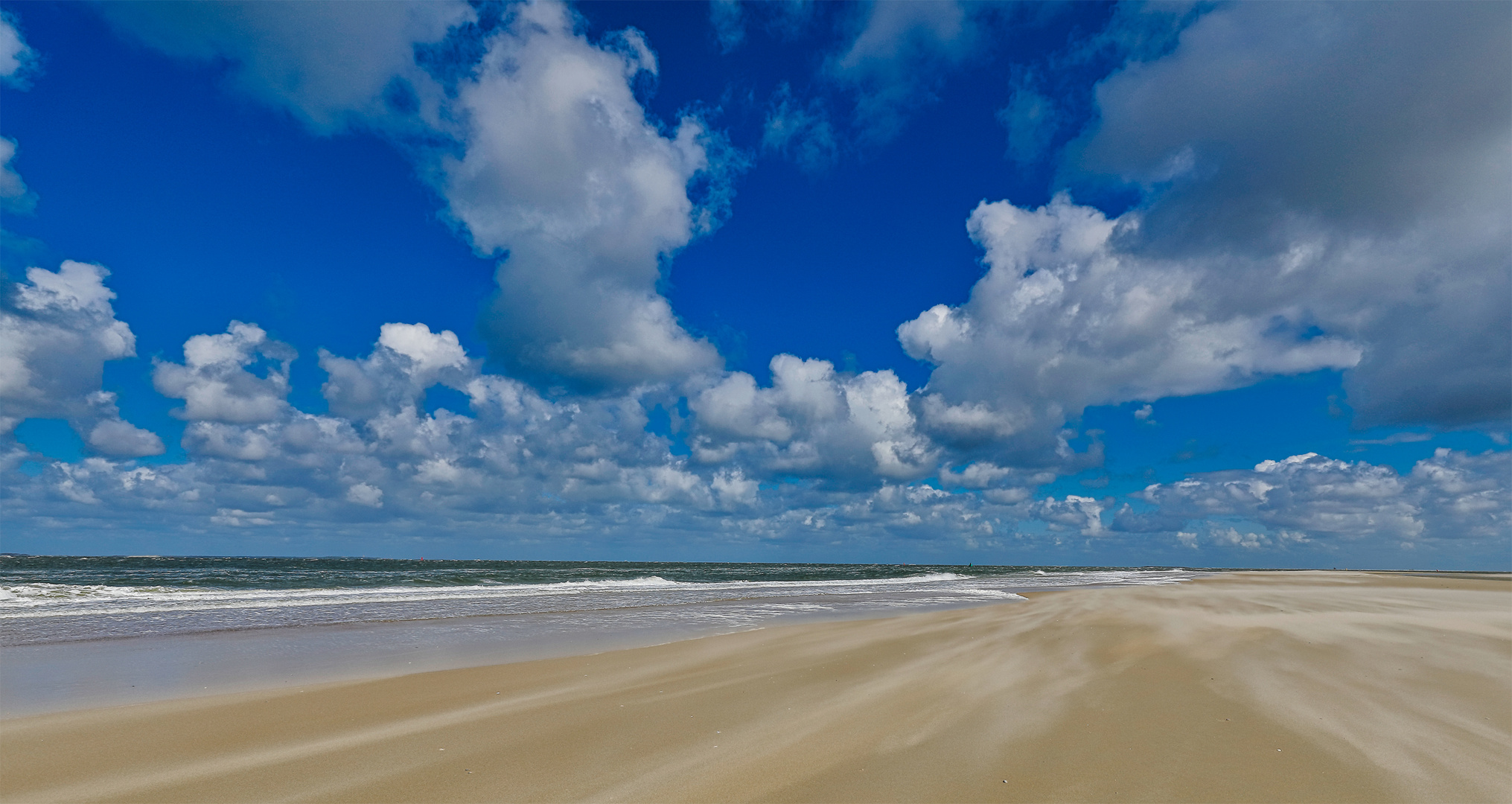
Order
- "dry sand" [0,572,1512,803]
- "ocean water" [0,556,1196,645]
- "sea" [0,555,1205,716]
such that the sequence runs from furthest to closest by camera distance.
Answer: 1. "ocean water" [0,556,1196,645]
2. "sea" [0,555,1205,716]
3. "dry sand" [0,572,1512,803]

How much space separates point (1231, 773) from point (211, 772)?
882 centimetres

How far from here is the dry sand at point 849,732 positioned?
5379 millimetres

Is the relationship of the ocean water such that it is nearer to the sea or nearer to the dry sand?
the sea

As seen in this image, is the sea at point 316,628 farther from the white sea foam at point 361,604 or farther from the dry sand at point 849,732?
the dry sand at point 849,732

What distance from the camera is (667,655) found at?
40.2 ft

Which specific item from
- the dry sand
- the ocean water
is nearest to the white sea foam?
the ocean water

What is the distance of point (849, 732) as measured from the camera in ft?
22.4

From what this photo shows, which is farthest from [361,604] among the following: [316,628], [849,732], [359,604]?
[849,732]

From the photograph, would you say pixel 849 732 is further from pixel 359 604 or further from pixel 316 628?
pixel 359 604

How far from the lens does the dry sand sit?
538 centimetres

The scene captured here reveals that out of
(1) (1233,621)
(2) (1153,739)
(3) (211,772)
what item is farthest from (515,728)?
(1) (1233,621)

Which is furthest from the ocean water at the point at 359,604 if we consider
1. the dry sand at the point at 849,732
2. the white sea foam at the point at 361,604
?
the dry sand at the point at 849,732

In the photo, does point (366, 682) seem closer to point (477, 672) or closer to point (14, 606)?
point (477, 672)

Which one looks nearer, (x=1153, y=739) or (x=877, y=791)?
(x=877, y=791)
